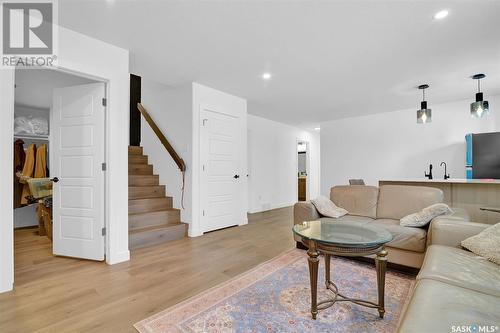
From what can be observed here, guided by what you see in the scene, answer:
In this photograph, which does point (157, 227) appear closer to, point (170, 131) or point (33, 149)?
point (170, 131)

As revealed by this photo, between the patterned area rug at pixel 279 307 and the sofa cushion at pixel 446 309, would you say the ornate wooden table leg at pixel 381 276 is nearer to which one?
the patterned area rug at pixel 279 307

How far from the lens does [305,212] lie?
318 centimetres

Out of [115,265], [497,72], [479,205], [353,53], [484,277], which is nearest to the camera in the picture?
[484,277]

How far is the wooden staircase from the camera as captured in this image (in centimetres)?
345

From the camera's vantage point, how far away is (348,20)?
2.29m

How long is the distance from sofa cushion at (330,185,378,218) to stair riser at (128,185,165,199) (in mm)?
3024

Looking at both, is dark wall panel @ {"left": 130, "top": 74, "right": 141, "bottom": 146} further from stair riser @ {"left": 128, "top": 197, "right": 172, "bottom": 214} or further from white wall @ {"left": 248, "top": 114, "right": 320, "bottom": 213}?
white wall @ {"left": 248, "top": 114, "right": 320, "bottom": 213}

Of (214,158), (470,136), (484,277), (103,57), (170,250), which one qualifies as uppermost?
(103,57)

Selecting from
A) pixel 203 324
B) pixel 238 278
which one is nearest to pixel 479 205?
pixel 238 278

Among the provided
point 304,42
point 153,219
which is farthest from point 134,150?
point 304,42

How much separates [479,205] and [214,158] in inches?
158

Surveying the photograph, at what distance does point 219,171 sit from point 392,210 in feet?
9.23

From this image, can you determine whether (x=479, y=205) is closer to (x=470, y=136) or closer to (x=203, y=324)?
(x=470, y=136)

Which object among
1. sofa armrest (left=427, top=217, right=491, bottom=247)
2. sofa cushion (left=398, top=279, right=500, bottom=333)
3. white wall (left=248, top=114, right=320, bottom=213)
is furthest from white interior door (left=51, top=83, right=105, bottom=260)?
white wall (left=248, top=114, right=320, bottom=213)
